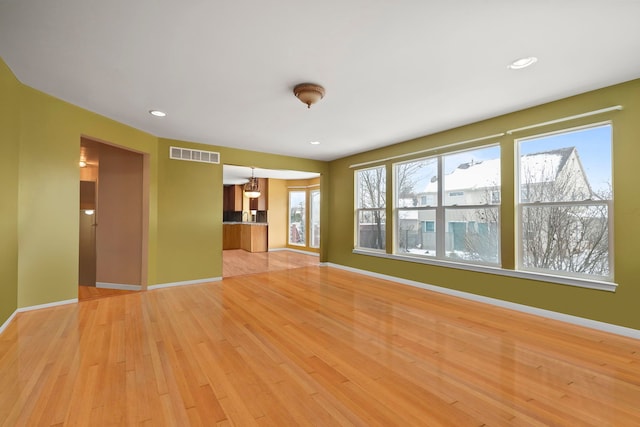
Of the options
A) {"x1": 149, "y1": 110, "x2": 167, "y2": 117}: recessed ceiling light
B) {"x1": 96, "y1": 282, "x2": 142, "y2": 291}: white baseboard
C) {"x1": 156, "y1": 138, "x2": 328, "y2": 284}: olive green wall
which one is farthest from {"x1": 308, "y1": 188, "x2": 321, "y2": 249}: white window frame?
{"x1": 149, "y1": 110, "x2": 167, "y2": 117}: recessed ceiling light

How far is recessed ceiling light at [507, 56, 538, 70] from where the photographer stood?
2.36 m

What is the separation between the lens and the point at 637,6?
177 centimetres

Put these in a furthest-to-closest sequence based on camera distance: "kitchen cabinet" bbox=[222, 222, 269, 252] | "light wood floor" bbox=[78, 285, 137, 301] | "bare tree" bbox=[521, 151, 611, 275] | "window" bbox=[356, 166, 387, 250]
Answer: "kitchen cabinet" bbox=[222, 222, 269, 252], "window" bbox=[356, 166, 387, 250], "light wood floor" bbox=[78, 285, 137, 301], "bare tree" bbox=[521, 151, 611, 275]

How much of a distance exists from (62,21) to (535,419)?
13.0 ft

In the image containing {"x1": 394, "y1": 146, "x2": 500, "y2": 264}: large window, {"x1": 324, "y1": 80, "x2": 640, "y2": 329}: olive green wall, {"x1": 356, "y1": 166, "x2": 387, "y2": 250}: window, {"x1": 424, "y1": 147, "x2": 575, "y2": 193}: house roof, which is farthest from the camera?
{"x1": 356, "y1": 166, "x2": 387, "y2": 250}: window

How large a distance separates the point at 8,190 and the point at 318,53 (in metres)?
3.34

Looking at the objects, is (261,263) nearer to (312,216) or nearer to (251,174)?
(312,216)

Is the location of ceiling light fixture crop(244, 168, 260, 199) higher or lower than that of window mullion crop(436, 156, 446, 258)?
higher

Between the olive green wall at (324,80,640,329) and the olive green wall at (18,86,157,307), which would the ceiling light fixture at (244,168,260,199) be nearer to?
the olive green wall at (18,86,157,307)

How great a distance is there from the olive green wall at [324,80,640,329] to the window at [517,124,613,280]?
11 cm

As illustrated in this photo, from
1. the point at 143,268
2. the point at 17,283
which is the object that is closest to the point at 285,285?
the point at 143,268

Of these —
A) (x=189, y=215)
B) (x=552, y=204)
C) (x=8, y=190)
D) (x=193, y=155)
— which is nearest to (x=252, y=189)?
(x=193, y=155)

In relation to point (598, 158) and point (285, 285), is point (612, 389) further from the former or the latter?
point (285, 285)

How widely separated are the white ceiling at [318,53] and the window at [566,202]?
23.9 inches
